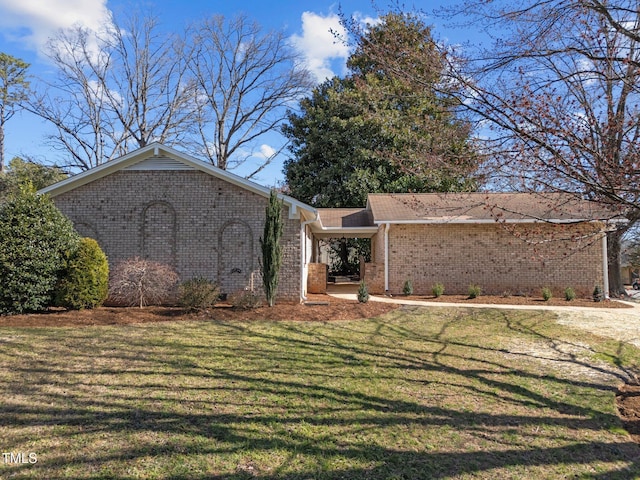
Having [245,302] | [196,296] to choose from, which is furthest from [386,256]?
[196,296]

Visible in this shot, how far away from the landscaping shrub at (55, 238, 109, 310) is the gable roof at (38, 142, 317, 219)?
2553mm

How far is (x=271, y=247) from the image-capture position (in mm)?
10492

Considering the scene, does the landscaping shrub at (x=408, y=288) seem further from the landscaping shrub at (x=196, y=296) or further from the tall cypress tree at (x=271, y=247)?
the landscaping shrub at (x=196, y=296)

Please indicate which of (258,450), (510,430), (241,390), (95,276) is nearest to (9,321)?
(95,276)

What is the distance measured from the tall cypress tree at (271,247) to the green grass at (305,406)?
2.93 m

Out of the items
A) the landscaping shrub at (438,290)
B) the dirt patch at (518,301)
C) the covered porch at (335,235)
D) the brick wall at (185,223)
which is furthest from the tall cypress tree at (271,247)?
the landscaping shrub at (438,290)

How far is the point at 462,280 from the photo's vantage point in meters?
15.2

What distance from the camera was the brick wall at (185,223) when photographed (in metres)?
11.9

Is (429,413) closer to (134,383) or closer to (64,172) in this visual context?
(134,383)

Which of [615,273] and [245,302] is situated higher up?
[615,273]

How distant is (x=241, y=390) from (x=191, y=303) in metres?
5.26

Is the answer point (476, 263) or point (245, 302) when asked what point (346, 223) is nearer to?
point (476, 263)

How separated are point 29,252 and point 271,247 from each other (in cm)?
545

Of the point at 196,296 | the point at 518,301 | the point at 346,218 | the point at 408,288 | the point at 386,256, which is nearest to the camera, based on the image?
the point at 196,296
